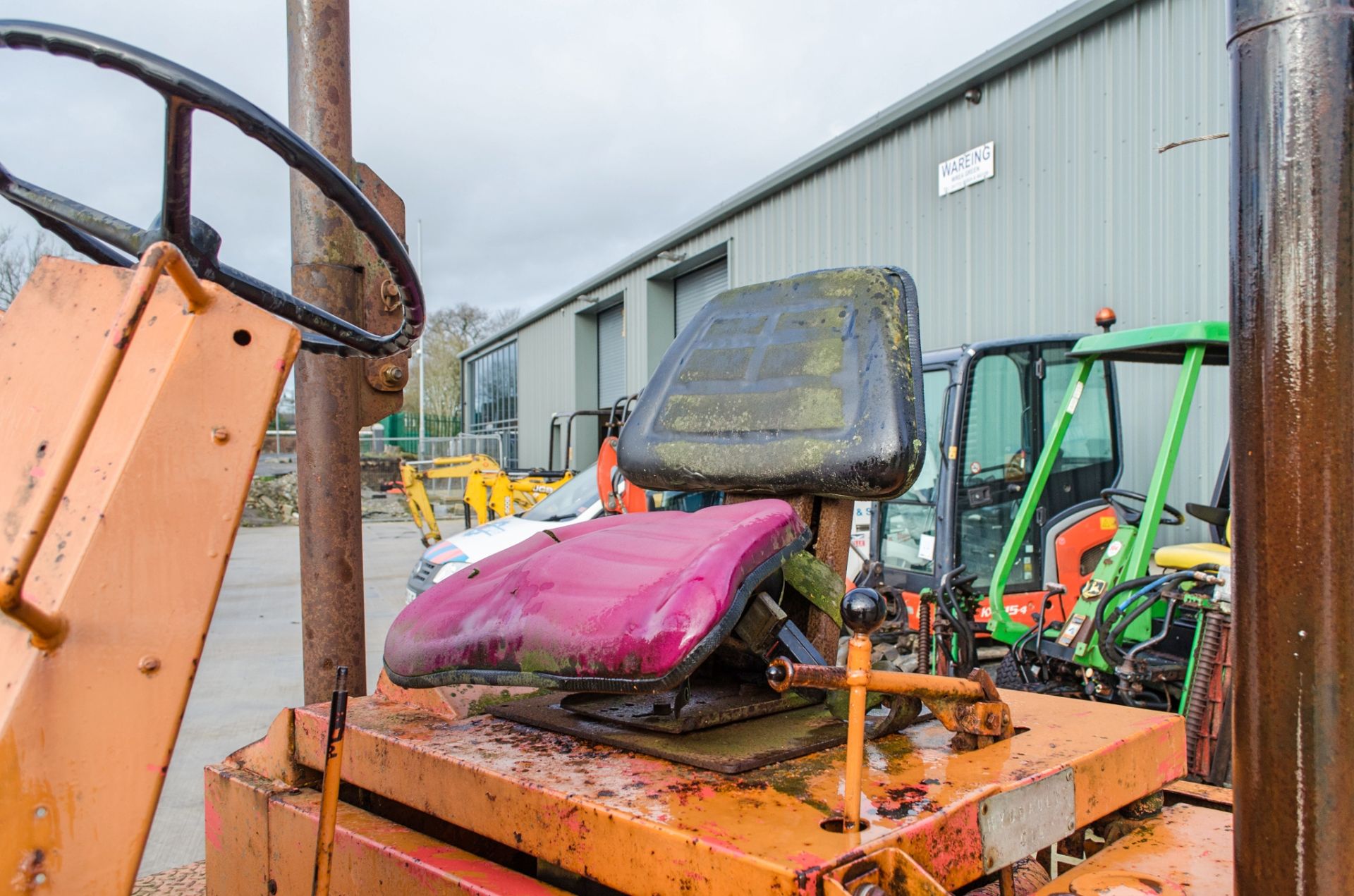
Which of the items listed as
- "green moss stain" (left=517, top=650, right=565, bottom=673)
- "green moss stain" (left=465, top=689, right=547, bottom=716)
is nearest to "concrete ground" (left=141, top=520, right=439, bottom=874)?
"green moss stain" (left=465, top=689, right=547, bottom=716)

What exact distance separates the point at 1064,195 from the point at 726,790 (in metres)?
7.33

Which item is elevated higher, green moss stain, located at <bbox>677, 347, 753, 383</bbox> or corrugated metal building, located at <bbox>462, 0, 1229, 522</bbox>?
corrugated metal building, located at <bbox>462, 0, 1229, 522</bbox>

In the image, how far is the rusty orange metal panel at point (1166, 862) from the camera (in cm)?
142

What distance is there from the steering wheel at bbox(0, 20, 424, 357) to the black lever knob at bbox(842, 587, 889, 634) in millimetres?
862

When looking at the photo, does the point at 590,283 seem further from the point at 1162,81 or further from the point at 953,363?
the point at 953,363

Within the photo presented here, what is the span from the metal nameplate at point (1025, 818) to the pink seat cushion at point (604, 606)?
44 cm

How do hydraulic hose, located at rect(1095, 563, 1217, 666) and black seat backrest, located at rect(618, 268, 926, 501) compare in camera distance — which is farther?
hydraulic hose, located at rect(1095, 563, 1217, 666)

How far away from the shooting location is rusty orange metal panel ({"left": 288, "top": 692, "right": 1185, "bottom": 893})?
1.14 m

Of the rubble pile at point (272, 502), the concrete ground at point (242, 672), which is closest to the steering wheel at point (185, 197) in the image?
the concrete ground at point (242, 672)

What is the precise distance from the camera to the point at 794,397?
1.85 metres

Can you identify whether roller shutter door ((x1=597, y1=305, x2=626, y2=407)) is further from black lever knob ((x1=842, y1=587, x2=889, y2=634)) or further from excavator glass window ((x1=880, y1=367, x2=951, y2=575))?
black lever knob ((x1=842, y1=587, x2=889, y2=634))

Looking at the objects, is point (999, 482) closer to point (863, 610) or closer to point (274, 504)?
point (863, 610)

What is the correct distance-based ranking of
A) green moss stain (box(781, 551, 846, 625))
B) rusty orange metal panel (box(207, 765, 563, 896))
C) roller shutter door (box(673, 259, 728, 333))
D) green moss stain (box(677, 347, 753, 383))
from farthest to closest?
roller shutter door (box(673, 259, 728, 333))
green moss stain (box(677, 347, 753, 383))
green moss stain (box(781, 551, 846, 625))
rusty orange metal panel (box(207, 765, 563, 896))

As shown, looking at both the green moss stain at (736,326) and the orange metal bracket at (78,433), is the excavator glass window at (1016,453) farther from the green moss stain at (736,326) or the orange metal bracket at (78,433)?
the orange metal bracket at (78,433)
